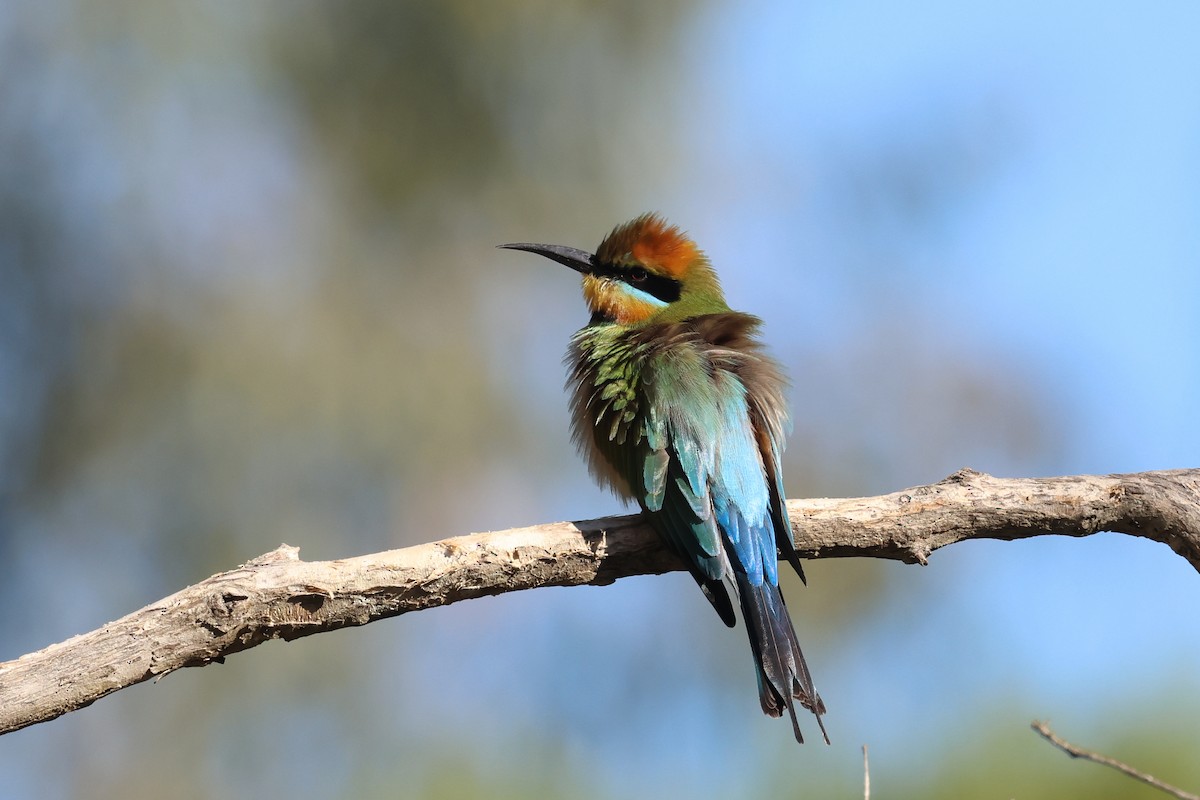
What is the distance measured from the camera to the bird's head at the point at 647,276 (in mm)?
3064

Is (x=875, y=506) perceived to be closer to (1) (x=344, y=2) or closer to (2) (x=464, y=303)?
(2) (x=464, y=303)

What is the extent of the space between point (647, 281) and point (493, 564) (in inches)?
48.6

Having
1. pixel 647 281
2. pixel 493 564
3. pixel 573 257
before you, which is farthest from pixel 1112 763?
pixel 573 257

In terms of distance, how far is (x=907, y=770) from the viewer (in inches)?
198

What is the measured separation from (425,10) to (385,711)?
3.54 meters

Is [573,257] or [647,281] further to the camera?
[573,257]

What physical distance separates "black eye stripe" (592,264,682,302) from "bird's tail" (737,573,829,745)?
0.98 metres

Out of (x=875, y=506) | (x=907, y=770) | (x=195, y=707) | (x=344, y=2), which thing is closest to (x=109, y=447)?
(x=195, y=707)

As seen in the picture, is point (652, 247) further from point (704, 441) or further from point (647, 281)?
point (704, 441)

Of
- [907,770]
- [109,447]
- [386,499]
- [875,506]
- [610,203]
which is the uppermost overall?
[610,203]

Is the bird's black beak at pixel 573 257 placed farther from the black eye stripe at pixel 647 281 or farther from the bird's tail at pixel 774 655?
the bird's tail at pixel 774 655

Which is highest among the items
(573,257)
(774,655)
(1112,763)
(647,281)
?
(573,257)

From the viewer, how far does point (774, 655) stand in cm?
224

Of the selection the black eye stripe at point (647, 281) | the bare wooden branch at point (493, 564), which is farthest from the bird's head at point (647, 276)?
the bare wooden branch at point (493, 564)
